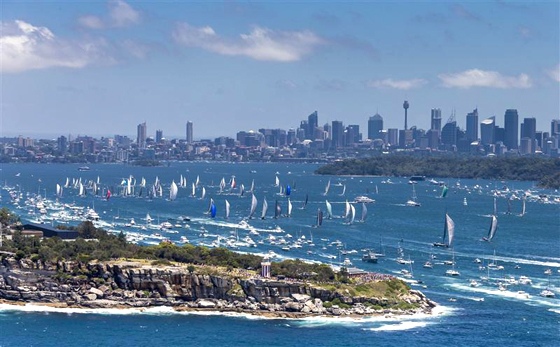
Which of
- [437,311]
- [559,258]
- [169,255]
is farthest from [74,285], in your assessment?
[559,258]

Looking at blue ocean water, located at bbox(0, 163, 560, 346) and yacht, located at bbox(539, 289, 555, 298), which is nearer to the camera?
blue ocean water, located at bbox(0, 163, 560, 346)

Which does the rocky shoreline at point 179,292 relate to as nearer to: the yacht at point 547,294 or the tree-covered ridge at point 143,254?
the tree-covered ridge at point 143,254

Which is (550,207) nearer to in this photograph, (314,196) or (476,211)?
(476,211)

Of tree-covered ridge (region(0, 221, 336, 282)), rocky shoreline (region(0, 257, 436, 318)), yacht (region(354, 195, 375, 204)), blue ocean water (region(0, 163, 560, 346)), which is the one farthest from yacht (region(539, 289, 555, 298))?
yacht (region(354, 195, 375, 204))

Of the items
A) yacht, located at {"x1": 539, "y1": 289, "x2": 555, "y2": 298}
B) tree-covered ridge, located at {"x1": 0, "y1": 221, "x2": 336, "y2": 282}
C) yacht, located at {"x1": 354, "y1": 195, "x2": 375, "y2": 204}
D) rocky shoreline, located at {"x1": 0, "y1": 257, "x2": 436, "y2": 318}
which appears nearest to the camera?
rocky shoreline, located at {"x1": 0, "y1": 257, "x2": 436, "y2": 318}

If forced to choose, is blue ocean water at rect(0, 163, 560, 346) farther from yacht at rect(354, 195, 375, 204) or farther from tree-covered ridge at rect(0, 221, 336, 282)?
tree-covered ridge at rect(0, 221, 336, 282)

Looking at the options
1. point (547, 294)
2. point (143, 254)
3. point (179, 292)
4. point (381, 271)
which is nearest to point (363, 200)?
point (381, 271)
